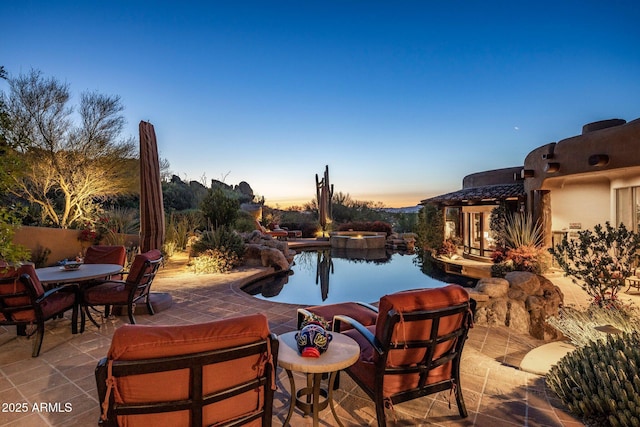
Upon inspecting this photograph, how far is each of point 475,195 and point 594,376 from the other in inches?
369

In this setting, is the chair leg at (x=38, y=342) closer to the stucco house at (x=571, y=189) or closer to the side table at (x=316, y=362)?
the side table at (x=316, y=362)

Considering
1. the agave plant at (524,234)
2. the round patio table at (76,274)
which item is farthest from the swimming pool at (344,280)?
the round patio table at (76,274)

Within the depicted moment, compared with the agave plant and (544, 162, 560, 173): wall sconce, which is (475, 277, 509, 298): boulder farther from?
(544, 162, 560, 173): wall sconce

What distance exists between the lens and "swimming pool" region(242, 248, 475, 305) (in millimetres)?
6574

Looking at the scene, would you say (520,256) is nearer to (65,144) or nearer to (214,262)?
(214,262)

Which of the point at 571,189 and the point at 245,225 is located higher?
the point at 571,189

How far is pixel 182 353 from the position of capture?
4.31ft

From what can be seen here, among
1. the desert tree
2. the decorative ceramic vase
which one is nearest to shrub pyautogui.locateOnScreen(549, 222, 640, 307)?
the decorative ceramic vase

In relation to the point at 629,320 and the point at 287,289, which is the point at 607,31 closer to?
the point at 629,320

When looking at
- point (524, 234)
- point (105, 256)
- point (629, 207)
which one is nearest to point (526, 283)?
point (524, 234)

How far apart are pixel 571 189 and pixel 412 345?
10196 mm

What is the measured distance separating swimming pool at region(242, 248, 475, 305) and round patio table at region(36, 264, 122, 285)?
288cm

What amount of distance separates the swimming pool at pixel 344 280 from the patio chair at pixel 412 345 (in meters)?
3.47

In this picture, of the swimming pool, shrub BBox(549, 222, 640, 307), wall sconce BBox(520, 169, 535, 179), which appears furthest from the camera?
wall sconce BBox(520, 169, 535, 179)
